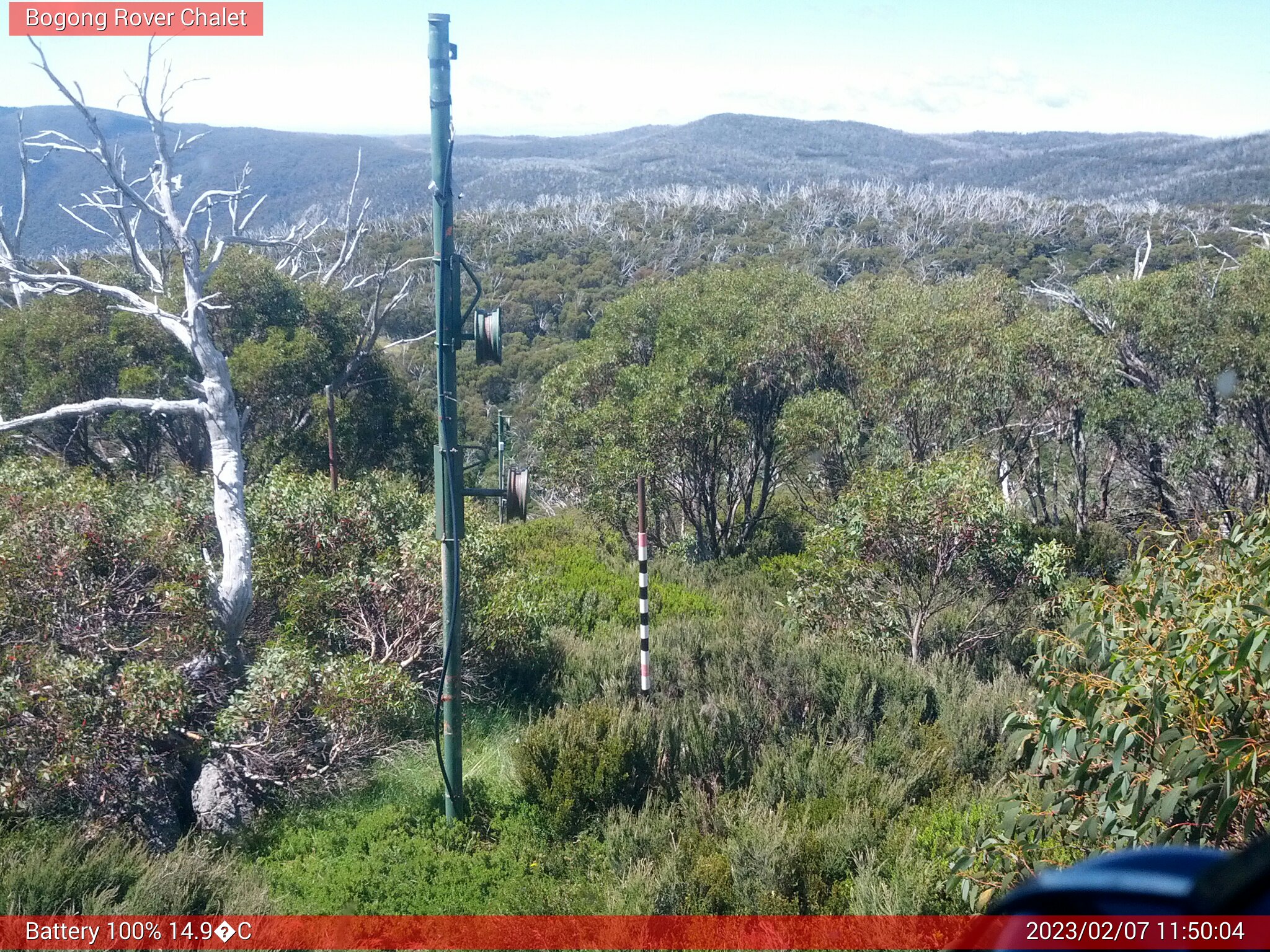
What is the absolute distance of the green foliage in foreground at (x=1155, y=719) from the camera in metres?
2.90

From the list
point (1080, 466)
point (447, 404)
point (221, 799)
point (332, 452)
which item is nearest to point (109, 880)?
point (221, 799)

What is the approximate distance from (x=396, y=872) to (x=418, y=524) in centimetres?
389

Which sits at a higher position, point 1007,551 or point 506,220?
point 506,220

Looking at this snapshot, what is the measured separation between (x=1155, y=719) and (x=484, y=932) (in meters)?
3.49

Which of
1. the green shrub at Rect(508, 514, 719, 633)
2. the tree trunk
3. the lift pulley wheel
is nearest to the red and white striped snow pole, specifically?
the green shrub at Rect(508, 514, 719, 633)

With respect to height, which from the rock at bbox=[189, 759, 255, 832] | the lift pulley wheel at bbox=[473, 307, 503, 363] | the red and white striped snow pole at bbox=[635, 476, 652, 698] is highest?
the lift pulley wheel at bbox=[473, 307, 503, 363]

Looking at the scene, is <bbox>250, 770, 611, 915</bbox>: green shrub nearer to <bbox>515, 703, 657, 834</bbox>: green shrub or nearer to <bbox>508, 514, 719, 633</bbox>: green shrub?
<bbox>515, 703, 657, 834</bbox>: green shrub

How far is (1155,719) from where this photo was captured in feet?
10.2

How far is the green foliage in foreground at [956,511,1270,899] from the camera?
290 cm

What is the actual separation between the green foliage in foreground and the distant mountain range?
58.8 m

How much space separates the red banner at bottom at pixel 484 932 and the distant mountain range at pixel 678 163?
185 ft

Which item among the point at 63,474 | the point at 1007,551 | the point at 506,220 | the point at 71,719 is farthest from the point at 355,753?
the point at 506,220

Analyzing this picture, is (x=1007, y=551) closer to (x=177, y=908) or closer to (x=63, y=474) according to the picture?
(x=177, y=908)

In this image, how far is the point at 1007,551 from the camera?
9.55 m
